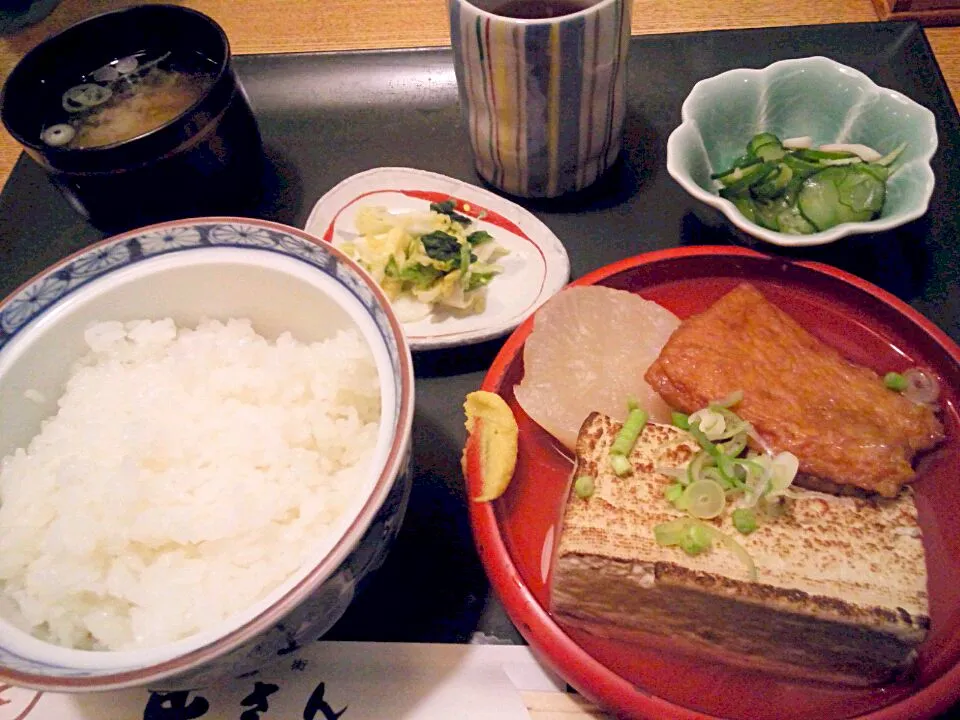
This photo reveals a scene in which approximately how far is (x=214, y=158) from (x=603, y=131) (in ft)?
3.08

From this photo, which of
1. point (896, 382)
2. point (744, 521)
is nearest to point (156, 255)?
point (744, 521)

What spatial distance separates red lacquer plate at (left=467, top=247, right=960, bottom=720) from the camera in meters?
1.02

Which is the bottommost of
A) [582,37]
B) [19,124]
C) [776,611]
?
[776,611]

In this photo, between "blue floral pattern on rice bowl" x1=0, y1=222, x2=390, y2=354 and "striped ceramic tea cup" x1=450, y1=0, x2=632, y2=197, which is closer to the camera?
"blue floral pattern on rice bowl" x1=0, y1=222, x2=390, y2=354

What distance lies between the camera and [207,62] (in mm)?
1757

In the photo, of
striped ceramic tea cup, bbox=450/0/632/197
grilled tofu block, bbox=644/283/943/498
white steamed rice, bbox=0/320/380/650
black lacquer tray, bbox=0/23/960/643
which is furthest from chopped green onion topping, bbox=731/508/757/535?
striped ceramic tea cup, bbox=450/0/632/197

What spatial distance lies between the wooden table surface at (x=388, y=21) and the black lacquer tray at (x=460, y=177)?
0.12 m

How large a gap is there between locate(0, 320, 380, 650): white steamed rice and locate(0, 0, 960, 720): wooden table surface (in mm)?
1397

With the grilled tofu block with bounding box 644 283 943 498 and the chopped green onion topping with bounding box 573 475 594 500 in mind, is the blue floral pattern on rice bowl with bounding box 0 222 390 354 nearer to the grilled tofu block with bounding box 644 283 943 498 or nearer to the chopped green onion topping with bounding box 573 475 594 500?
the chopped green onion topping with bounding box 573 475 594 500

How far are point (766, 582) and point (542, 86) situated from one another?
111 centimetres

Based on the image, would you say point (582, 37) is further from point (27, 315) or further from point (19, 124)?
point (19, 124)

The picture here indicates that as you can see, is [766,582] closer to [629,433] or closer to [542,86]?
[629,433]

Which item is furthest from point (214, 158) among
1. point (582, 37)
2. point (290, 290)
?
point (582, 37)

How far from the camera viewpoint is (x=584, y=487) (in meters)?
1.11
